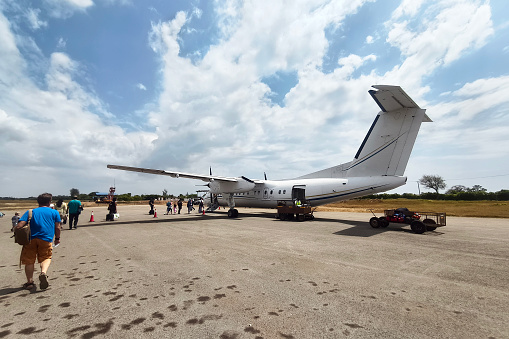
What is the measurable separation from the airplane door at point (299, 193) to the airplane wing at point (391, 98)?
814 centimetres

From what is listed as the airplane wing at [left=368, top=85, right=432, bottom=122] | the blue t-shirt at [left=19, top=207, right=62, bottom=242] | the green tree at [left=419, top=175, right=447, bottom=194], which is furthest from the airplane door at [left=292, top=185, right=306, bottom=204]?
the green tree at [left=419, top=175, right=447, bottom=194]

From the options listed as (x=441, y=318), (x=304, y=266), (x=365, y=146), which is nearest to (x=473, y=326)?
(x=441, y=318)

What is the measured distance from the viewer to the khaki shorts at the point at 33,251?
4.86 metres

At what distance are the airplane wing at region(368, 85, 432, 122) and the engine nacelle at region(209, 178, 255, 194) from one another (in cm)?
1235

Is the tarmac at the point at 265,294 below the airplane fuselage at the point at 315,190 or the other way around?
below

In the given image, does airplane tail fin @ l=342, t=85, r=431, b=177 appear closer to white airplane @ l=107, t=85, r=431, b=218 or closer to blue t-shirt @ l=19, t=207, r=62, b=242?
white airplane @ l=107, t=85, r=431, b=218

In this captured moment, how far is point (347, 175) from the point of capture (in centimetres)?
1664

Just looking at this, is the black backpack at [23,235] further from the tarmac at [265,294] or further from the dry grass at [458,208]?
the dry grass at [458,208]

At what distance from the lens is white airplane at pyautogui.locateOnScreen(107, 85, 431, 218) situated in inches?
515

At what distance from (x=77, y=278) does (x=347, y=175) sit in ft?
50.8

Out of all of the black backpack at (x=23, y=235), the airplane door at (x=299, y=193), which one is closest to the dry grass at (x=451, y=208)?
the airplane door at (x=299, y=193)

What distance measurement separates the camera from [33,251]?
4895 mm

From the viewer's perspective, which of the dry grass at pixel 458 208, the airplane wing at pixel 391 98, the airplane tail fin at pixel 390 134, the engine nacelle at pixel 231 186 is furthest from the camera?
the dry grass at pixel 458 208

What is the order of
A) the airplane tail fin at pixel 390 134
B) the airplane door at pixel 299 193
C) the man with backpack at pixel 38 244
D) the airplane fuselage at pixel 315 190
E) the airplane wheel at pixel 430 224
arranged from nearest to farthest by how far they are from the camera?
the man with backpack at pixel 38 244
the airplane wheel at pixel 430 224
the airplane tail fin at pixel 390 134
the airplane fuselage at pixel 315 190
the airplane door at pixel 299 193
